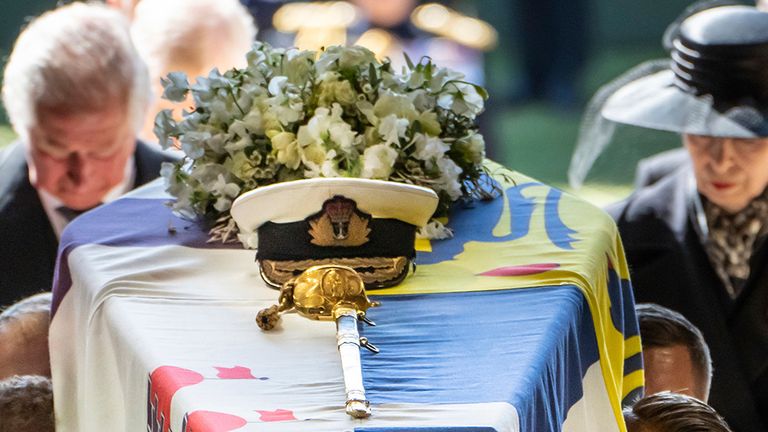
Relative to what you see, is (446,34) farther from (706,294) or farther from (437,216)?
(437,216)

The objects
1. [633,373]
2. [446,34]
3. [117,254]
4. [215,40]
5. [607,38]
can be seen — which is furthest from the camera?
[607,38]

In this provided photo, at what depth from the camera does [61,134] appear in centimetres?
373

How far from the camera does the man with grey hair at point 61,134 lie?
3705 mm

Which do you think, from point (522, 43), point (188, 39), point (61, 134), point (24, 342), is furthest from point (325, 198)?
point (522, 43)

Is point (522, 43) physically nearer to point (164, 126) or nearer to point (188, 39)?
point (188, 39)

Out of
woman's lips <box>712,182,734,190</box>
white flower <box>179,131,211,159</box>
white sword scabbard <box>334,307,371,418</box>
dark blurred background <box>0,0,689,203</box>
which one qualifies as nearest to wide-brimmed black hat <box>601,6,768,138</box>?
woman's lips <box>712,182,734,190</box>

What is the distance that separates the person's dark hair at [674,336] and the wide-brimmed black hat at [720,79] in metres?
0.78

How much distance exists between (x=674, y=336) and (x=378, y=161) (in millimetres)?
737

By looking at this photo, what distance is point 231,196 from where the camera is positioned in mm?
2762

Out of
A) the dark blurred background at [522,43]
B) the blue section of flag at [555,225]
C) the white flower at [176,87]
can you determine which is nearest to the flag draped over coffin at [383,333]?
the blue section of flag at [555,225]

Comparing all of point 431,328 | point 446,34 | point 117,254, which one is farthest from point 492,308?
point 446,34

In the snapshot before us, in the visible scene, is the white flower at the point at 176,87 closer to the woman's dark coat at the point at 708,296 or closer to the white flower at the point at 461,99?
the white flower at the point at 461,99

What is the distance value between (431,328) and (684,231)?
1658mm

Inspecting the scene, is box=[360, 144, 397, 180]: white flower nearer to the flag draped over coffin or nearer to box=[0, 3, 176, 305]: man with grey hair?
the flag draped over coffin
